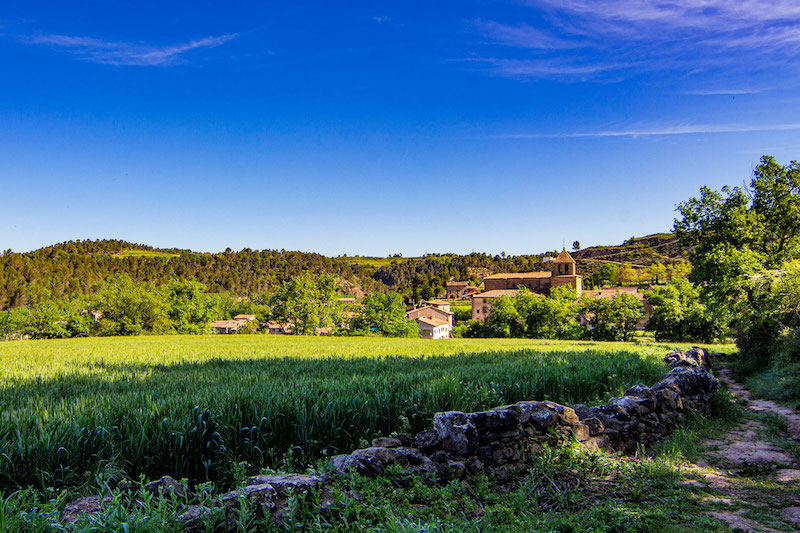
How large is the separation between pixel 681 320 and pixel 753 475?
141 ft

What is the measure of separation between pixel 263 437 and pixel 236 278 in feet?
502

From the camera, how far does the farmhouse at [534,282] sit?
108 metres

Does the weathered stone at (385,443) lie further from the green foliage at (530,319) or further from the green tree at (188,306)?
the green tree at (188,306)

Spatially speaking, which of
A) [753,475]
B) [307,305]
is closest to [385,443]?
[753,475]

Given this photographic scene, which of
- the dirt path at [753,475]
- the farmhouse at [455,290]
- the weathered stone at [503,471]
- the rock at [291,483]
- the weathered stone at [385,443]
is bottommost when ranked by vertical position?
the farmhouse at [455,290]

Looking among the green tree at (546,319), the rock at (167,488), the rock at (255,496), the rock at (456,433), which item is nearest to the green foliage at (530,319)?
the green tree at (546,319)

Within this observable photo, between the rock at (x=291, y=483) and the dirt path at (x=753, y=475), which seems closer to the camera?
the rock at (x=291, y=483)

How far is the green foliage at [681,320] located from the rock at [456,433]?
43.5 m

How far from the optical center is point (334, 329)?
55406mm

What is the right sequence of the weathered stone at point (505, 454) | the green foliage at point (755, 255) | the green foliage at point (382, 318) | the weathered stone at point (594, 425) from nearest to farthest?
the weathered stone at point (505, 454), the weathered stone at point (594, 425), the green foliage at point (755, 255), the green foliage at point (382, 318)

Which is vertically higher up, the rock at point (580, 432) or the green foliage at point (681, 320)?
the rock at point (580, 432)

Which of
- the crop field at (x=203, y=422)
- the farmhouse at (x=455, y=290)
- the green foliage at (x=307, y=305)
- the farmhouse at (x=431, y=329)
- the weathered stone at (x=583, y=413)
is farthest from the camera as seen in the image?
the farmhouse at (x=455, y=290)

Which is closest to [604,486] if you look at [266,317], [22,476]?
[22,476]

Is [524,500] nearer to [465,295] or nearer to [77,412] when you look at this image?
[77,412]
